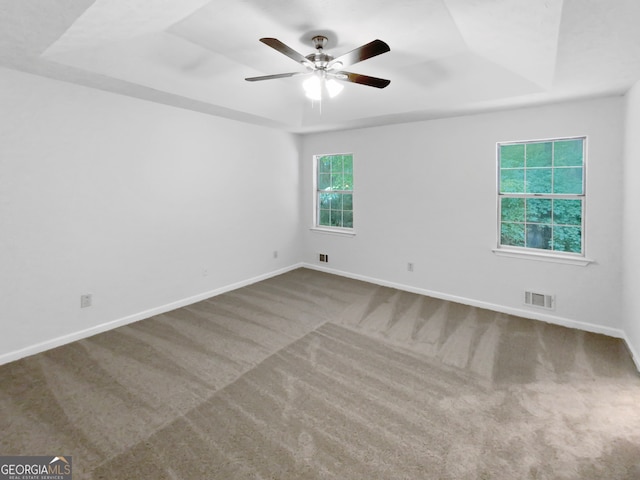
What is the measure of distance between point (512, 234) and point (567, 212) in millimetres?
599

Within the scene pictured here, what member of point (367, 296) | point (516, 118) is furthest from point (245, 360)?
point (516, 118)

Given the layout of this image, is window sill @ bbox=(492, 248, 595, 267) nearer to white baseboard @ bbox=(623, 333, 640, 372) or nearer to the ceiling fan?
white baseboard @ bbox=(623, 333, 640, 372)

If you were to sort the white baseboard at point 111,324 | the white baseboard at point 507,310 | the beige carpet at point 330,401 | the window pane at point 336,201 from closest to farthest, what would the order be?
1. the beige carpet at point 330,401
2. the white baseboard at point 111,324
3. the white baseboard at point 507,310
4. the window pane at point 336,201

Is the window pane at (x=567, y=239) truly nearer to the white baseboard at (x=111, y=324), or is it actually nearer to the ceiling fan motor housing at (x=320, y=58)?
the ceiling fan motor housing at (x=320, y=58)

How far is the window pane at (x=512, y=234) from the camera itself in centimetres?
396

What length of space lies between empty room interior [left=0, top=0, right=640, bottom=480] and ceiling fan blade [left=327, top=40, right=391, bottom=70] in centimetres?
5

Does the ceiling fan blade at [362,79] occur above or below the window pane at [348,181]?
above

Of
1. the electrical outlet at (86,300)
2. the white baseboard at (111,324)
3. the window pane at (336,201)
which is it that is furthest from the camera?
the window pane at (336,201)

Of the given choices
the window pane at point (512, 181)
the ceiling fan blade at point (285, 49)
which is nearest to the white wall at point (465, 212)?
the window pane at point (512, 181)

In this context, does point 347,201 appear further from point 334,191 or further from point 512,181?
point 512,181

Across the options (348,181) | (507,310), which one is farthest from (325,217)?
(507,310)

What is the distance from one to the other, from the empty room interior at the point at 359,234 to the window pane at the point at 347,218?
462mm

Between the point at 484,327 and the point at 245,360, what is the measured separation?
2.59 m

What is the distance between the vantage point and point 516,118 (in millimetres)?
3732
